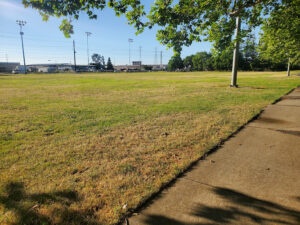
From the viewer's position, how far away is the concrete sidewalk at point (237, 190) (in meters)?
2.23

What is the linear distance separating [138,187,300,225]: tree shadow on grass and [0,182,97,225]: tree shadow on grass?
861 millimetres

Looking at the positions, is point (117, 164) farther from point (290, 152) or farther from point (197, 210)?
point (290, 152)

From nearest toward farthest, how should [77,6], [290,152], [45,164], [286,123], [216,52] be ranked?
[45,164], [290,152], [77,6], [286,123], [216,52]

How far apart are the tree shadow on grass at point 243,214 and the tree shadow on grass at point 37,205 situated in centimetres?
86

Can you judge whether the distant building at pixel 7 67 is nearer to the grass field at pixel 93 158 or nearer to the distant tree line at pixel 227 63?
the distant tree line at pixel 227 63

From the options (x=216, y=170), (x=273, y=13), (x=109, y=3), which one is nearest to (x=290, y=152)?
(x=216, y=170)

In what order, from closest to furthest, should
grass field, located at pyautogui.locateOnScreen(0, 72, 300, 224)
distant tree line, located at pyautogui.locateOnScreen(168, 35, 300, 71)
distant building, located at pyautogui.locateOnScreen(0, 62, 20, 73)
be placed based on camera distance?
1. grass field, located at pyautogui.locateOnScreen(0, 72, 300, 224)
2. distant tree line, located at pyautogui.locateOnScreen(168, 35, 300, 71)
3. distant building, located at pyautogui.locateOnScreen(0, 62, 20, 73)

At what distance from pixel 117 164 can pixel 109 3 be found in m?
4.46

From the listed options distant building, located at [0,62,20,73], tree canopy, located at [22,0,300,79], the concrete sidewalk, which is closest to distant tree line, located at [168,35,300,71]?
tree canopy, located at [22,0,300,79]

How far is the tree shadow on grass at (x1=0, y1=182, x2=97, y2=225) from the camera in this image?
2.18m

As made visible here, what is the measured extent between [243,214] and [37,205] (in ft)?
8.54

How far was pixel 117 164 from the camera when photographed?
136 inches

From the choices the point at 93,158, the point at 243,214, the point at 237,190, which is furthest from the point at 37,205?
the point at 237,190

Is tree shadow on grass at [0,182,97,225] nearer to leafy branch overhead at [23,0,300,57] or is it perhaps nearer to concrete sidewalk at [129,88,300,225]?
concrete sidewalk at [129,88,300,225]
